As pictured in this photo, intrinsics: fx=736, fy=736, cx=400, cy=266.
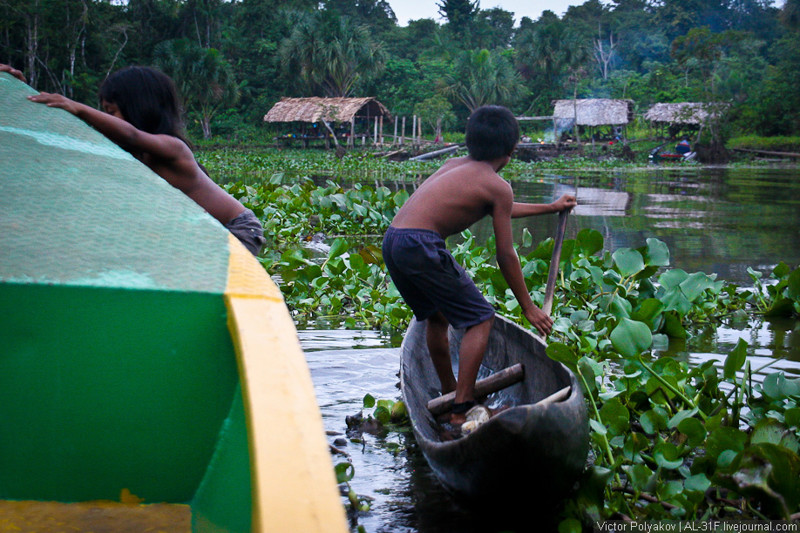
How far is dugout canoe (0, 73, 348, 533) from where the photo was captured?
873 mm

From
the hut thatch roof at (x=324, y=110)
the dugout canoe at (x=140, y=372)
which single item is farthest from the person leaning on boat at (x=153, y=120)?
the hut thatch roof at (x=324, y=110)

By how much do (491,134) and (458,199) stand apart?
28cm

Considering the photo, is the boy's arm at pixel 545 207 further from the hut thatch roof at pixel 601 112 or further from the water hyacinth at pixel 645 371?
the hut thatch roof at pixel 601 112

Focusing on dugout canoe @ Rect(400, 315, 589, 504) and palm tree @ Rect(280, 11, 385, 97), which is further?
palm tree @ Rect(280, 11, 385, 97)

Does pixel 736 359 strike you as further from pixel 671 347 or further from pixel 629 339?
pixel 671 347

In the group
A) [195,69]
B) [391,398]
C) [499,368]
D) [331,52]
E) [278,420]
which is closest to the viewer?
[278,420]

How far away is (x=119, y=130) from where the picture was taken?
219cm

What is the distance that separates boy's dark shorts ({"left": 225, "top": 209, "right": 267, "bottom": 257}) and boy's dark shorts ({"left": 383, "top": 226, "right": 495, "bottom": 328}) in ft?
1.71

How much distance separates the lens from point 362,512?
2.31 m

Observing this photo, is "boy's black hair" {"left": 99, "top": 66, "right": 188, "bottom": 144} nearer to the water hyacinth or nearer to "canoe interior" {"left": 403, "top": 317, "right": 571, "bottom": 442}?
"canoe interior" {"left": 403, "top": 317, "right": 571, "bottom": 442}

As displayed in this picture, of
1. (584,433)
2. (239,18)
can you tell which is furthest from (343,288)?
(239,18)

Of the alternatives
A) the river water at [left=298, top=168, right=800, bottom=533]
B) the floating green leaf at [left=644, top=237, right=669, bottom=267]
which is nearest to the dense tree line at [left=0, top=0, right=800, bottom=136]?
the river water at [left=298, top=168, right=800, bottom=533]

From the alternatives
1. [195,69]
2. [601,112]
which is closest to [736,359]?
[195,69]

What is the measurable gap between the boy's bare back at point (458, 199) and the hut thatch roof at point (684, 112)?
32416 mm
